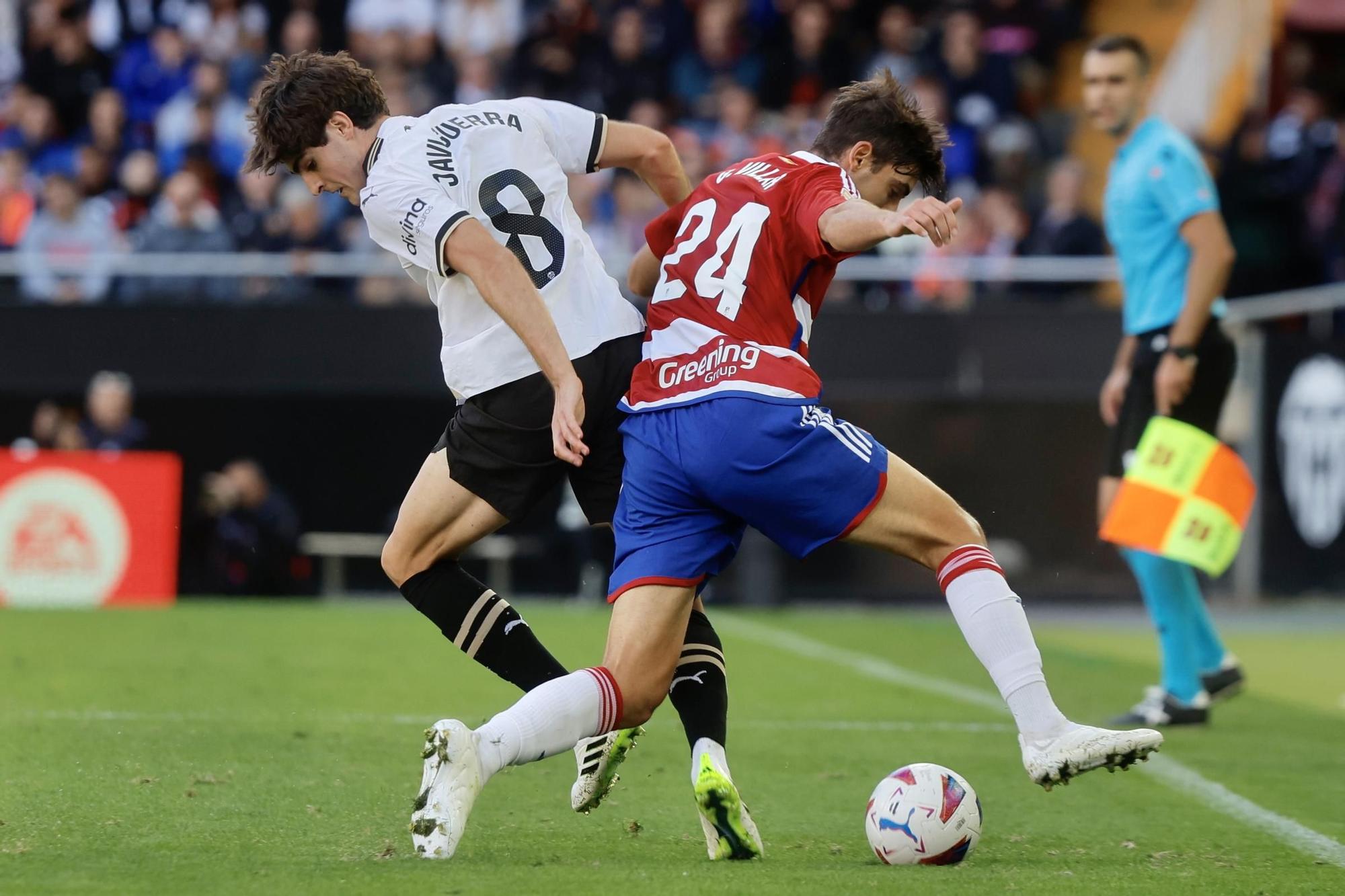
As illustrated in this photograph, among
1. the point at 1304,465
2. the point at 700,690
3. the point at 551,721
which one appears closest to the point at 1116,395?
the point at 700,690

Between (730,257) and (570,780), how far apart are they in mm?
1824

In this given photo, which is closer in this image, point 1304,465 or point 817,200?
point 817,200

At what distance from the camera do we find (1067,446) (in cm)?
1352

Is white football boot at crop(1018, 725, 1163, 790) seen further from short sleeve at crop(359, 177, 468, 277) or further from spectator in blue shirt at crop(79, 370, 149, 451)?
spectator in blue shirt at crop(79, 370, 149, 451)

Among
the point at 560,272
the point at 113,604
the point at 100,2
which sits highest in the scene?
the point at 100,2

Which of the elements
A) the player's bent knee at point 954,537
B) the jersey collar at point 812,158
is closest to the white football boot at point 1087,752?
the player's bent knee at point 954,537

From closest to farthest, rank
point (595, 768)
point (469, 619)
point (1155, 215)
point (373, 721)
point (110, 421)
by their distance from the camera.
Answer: point (595, 768) < point (469, 619) < point (373, 721) < point (1155, 215) < point (110, 421)

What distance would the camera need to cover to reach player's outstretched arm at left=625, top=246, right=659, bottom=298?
461 centimetres

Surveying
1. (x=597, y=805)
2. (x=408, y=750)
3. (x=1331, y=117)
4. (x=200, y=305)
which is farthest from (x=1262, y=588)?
(x=597, y=805)

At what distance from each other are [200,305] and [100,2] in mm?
4672

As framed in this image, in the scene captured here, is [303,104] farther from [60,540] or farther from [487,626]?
[60,540]

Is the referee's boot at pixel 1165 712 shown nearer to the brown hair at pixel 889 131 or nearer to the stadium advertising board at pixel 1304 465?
the brown hair at pixel 889 131

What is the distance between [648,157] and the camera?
187 inches

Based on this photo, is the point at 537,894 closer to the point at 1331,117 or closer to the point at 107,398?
the point at 107,398
